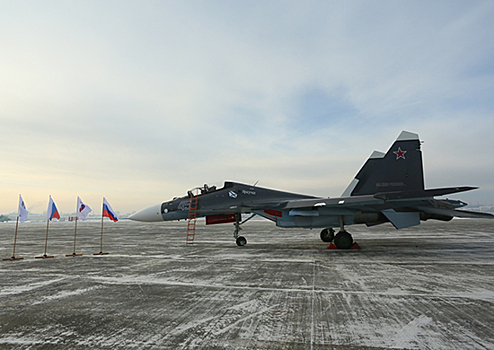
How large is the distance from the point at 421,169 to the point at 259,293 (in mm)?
9531

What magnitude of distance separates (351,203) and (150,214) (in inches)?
335

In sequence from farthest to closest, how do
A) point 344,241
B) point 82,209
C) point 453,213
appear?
1. point 82,209
2. point 453,213
3. point 344,241

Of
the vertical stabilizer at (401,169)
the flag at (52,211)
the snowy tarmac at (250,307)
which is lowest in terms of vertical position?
the snowy tarmac at (250,307)

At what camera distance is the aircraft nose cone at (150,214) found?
12.5 metres

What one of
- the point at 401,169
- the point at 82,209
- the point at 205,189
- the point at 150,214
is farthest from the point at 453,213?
the point at 82,209

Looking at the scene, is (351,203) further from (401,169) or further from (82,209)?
(82,209)

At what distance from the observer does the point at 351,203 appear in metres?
9.73

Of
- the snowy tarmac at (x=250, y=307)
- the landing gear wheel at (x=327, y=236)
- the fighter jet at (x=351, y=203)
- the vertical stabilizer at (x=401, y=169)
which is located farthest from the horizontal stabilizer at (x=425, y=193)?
the landing gear wheel at (x=327, y=236)

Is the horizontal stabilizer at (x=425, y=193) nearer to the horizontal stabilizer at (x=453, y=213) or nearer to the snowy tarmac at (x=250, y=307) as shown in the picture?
the horizontal stabilizer at (x=453, y=213)

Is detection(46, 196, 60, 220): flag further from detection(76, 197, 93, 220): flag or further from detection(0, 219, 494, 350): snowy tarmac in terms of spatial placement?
detection(0, 219, 494, 350): snowy tarmac

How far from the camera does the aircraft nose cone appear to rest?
12.5 metres

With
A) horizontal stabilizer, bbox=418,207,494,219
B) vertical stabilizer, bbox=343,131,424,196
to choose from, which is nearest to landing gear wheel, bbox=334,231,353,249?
vertical stabilizer, bbox=343,131,424,196

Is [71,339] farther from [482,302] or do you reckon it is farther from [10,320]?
[482,302]

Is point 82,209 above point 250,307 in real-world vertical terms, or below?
above
